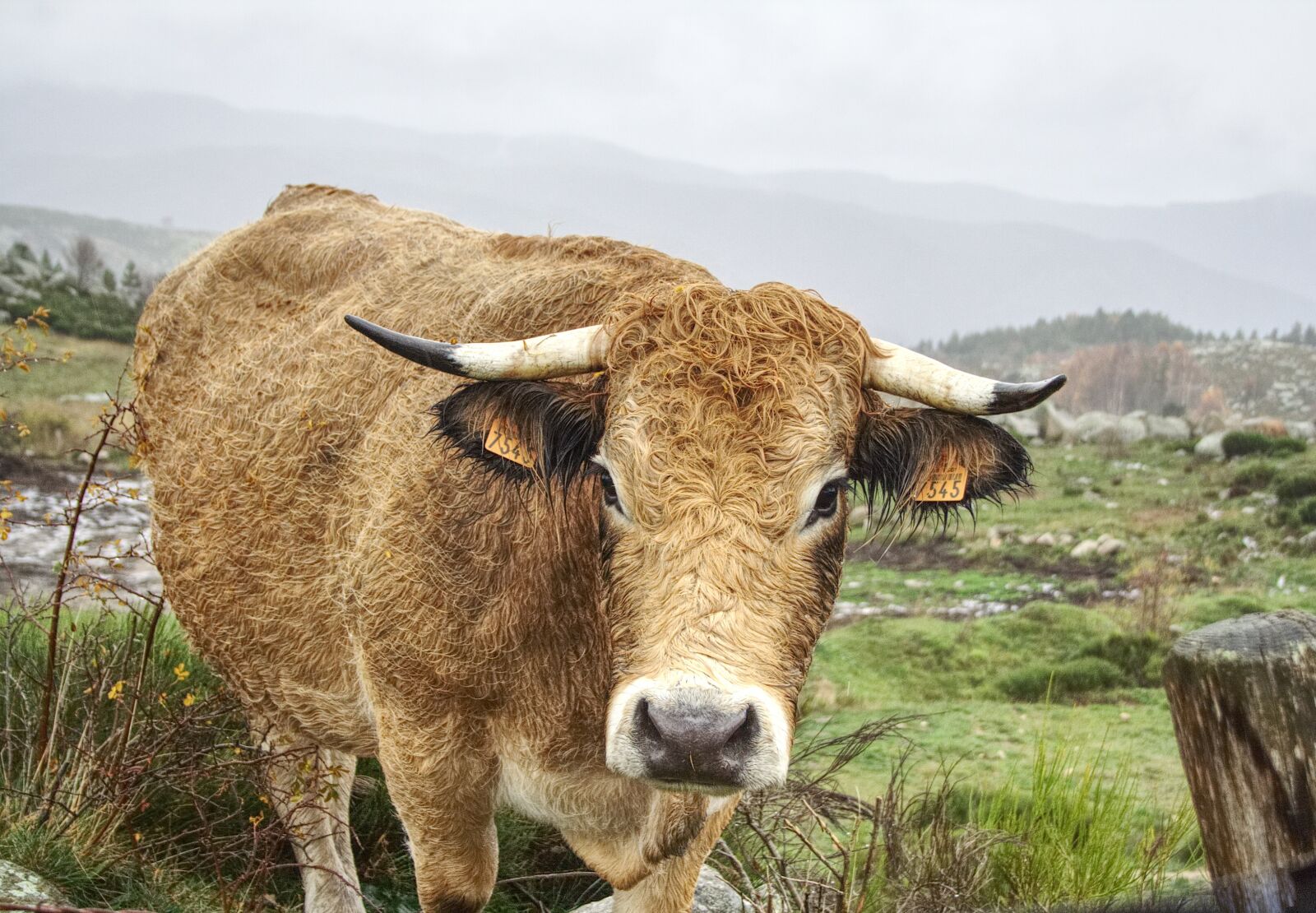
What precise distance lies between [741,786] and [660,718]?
29 cm

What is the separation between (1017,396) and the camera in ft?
10.5

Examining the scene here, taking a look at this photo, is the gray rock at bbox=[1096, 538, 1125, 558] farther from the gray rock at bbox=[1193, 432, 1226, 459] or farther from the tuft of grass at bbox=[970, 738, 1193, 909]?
the tuft of grass at bbox=[970, 738, 1193, 909]

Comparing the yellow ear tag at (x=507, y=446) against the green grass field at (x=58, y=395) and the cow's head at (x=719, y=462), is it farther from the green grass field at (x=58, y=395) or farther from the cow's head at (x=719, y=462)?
the green grass field at (x=58, y=395)

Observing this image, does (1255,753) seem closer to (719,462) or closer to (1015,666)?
(719,462)

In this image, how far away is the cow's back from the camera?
4.22 m

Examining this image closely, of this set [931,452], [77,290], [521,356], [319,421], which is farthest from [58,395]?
[931,452]

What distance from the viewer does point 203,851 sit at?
213 inches

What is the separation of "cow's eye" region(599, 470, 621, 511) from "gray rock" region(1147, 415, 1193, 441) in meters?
10.6

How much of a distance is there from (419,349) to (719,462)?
105 centimetres

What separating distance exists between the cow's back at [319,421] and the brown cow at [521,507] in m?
0.02

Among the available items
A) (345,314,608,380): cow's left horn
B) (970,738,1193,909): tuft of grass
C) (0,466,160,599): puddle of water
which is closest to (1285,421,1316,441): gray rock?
(970,738,1193,909): tuft of grass

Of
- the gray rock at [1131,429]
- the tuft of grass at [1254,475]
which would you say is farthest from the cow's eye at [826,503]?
the gray rock at [1131,429]

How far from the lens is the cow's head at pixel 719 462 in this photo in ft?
9.21

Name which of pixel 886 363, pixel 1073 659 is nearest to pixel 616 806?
pixel 886 363
